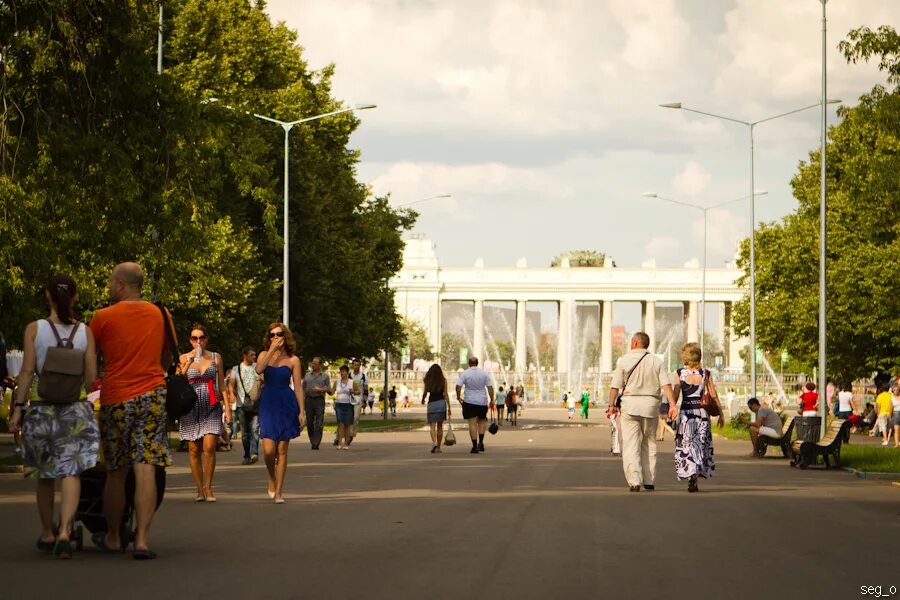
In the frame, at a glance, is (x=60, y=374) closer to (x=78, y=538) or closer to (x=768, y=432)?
(x=78, y=538)

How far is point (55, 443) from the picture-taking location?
36.8ft

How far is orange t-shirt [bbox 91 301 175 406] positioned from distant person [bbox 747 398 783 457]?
2109 centimetres

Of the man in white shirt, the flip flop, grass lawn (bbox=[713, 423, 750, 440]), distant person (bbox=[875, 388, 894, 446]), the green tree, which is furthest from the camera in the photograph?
the green tree

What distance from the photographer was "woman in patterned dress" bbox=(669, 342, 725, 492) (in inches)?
773

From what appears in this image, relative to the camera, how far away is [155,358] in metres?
11.6

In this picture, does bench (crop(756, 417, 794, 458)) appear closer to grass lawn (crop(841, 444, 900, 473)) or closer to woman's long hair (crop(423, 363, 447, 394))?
grass lawn (crop(841, 444, 900, 473))

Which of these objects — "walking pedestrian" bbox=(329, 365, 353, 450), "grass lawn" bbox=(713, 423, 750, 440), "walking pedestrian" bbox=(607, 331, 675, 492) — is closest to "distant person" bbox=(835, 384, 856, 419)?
"grass lawn" bbox=(713, 423, 750, 440)

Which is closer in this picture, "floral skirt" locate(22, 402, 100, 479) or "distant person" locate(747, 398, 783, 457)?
"floral skirt" locate(22, 402, 100, 479)

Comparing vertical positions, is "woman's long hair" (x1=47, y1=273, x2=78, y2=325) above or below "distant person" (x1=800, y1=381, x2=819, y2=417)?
above

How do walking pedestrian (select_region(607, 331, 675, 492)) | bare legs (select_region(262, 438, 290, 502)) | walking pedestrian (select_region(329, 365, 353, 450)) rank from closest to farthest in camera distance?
1. bare legs (select_region(262, 438, 290, 502))
2. walking pedestrian (select_region(607, 331, 675, 492))
3. walking pedestrian (select_region(329, 365, 353, 450))

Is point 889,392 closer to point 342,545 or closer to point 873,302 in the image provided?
point 873,302

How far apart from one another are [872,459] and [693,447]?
996cm

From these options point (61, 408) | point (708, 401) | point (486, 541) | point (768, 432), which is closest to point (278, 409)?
point (486, 541)

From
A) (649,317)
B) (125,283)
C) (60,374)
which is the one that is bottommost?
(60,374)
